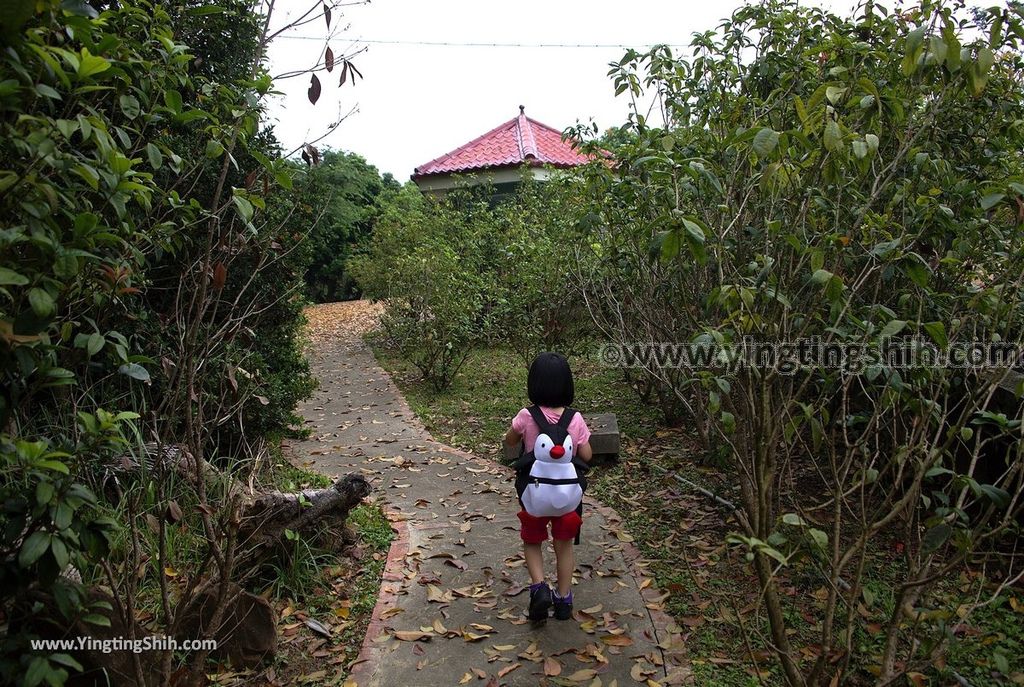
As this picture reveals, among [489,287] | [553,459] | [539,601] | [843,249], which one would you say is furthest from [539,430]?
[489,287]

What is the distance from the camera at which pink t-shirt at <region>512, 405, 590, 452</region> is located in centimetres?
377

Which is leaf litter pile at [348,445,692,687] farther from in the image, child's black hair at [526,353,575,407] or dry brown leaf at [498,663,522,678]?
child's black hair at [526,353,575,407]

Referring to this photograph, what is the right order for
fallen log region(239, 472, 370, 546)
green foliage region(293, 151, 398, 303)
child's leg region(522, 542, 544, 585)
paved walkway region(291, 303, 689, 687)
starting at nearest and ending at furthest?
paved walkway region(291, 303, 689, 687)
child's leg region(522, 542, 544, 585)
fallen log region(239, 472, 370, 546)
green foliage region(293, 151, 398, 303)

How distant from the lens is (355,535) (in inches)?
198

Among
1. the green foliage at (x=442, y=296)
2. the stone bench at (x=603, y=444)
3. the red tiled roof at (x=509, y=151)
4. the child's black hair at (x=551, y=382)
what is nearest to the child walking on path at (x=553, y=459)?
the child's black hair at (x=551, y=382)

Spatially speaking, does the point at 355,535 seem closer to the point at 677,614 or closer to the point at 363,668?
the point at 363,668

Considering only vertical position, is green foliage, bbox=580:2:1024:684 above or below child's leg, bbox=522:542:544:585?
above

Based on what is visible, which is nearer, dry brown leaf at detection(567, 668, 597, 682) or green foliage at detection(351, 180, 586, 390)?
dry brown leaf at detection(567, 668, 597, 682)

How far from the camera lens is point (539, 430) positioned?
147 inches

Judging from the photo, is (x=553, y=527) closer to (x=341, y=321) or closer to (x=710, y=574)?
(x=710, y=574)

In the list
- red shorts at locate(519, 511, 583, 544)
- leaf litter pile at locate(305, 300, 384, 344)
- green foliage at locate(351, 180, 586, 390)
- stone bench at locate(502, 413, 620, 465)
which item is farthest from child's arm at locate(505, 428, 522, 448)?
leaf litter pile at locate(305, 300, 384, 344)

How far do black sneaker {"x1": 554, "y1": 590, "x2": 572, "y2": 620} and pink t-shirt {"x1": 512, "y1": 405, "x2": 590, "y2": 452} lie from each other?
804 mm

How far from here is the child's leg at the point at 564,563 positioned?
3.84 m

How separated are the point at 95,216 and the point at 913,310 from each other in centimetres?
360
